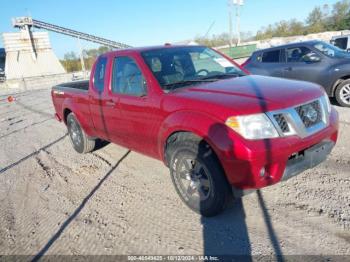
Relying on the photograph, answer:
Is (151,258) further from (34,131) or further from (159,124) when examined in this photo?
(34,131)

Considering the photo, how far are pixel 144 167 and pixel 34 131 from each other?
519cm

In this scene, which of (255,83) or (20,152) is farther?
(20,152)

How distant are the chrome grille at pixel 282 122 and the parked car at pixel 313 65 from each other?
524 centimetres

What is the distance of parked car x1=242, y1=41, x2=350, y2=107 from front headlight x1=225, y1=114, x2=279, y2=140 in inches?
213

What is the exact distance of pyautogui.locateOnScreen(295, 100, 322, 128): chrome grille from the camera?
3.07 m

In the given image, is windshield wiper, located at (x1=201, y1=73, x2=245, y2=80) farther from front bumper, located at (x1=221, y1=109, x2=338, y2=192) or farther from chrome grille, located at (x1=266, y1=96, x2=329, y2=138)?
front bumper, located at (x1=221, y1=109, x2=338, y2=192)

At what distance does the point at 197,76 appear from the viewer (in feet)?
13.4

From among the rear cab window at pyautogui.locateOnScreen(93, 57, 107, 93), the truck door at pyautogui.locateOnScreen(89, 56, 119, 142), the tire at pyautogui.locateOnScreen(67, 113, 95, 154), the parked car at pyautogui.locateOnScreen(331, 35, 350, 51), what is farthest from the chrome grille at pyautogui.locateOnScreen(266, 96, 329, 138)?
the parked car at pyautogui.locateOnScreen(331, 35, 350, 51)

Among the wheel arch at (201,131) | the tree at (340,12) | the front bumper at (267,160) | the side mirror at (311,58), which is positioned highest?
the tree at (340,12)

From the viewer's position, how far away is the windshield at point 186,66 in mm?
3900

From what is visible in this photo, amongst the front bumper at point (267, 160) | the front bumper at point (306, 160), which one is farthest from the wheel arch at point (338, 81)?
the front bumper at point (267, 160)

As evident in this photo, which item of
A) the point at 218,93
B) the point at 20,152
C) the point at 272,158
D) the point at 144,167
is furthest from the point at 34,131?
the point at 272,158

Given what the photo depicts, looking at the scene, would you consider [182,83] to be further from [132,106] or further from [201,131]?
[201,131]

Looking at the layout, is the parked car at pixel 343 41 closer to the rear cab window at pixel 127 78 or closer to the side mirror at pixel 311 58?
the side mirror at pixel 311 58
